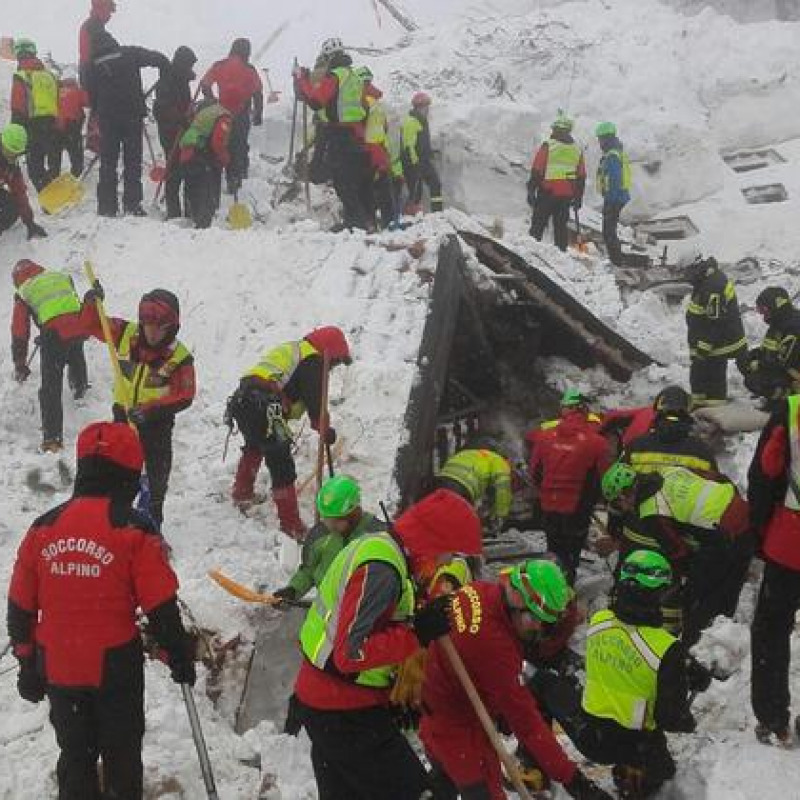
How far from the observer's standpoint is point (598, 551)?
26.5 ft

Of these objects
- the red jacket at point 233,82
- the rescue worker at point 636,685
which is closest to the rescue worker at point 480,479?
the rescue worker at point 636,685

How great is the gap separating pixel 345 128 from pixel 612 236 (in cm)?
450

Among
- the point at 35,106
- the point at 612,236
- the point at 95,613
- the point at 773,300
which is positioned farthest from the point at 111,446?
the point at 612,236

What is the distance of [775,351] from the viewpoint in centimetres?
833

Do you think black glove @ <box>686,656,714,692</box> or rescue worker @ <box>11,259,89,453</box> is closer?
black glove @ <box>686,656,714,692</box>

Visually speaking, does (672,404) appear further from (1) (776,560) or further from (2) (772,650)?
(2) (772,650)

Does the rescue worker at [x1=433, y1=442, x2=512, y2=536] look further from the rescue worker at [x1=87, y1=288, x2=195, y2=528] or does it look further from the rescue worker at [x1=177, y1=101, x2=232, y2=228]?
the rescue worker at [x1=177, y1=101, x2=232, y2=228]

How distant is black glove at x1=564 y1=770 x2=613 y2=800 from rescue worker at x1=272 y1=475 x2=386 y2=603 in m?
1.50

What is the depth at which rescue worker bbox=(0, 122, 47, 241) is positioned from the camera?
10.3 metres

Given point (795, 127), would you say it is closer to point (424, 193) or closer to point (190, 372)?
point (424, 193)

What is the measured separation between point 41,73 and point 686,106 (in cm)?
1080

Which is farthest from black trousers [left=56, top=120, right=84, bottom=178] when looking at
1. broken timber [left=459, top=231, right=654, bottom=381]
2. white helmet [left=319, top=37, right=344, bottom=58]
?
broken timber [left=459, top=231, right=654, bottom=381]

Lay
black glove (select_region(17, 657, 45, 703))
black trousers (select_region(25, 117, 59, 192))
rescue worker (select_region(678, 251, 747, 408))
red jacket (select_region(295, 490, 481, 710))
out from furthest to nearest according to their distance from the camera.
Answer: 1. black trousers (select_region(25, 117, 59, 192))
2. rescue worker (select_region(678, 251, 747, 408))
3. black glove (select_region(17, 657, 45, 703))
4. red jacket (select_region(295, 490, 481, 710))

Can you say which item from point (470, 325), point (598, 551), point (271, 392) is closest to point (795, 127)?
point (470, 325)
